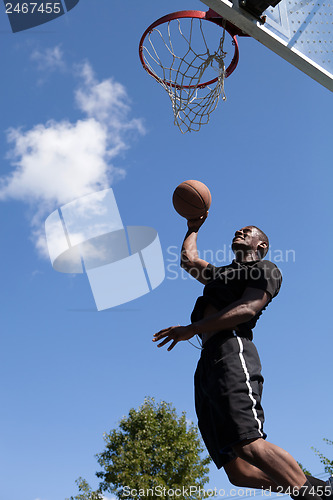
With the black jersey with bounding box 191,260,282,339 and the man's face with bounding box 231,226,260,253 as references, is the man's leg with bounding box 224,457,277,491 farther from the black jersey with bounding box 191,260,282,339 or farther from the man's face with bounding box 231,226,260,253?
the man's face with bounding box 231,226,260,253

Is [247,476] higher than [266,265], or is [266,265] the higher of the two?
[266,265]

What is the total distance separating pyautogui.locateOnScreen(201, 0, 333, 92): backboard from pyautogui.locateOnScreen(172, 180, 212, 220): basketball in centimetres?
157

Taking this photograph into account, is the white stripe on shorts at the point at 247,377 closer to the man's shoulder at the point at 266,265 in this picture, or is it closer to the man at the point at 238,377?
the man at the point at 238,377

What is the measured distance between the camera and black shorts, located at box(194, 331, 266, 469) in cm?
348

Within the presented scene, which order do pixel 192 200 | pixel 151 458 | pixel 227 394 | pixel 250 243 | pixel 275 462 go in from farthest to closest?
pixel 151 458, pixel 192 200, pixel 250 243, pixel 227 394, pixel 275 462

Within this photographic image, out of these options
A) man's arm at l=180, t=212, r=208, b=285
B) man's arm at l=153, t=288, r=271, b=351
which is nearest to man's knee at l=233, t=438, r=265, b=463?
man's arm at l=153, t=288, r=271, b=351

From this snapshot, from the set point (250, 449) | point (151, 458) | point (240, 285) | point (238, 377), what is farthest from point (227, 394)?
point (151, 458)

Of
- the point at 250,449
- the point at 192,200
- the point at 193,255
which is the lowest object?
the point at 250,449

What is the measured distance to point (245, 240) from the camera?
15.0 ft

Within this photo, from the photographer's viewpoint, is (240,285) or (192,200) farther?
(192,200)

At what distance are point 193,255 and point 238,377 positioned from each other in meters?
1.49

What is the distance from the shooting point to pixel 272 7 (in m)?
4.90

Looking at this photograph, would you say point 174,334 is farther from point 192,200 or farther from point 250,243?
point 192,200

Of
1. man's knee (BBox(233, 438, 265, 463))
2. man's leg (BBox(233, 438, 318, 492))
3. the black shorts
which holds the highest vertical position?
the black shorts
